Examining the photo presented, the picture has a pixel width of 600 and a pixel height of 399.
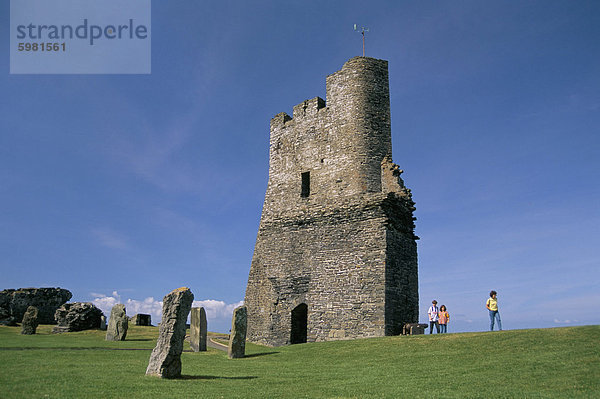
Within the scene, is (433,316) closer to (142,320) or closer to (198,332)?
(198,332)

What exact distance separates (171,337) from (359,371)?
468 cm

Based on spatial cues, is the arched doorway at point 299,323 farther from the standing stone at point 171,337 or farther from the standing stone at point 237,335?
the standing stone at point 171,337

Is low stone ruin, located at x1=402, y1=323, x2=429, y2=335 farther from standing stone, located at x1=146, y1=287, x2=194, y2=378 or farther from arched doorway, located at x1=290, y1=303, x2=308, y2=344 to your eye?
standing stone, located at x1=146, y1=287, x2=194, y2=378

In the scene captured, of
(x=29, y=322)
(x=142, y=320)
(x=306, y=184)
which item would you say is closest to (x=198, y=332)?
(x=306, y=184)

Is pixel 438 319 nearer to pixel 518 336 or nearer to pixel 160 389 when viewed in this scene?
pixel 518 336

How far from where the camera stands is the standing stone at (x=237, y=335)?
15.5 metres

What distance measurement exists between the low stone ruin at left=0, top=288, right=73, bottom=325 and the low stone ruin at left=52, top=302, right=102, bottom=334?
22.9 ft

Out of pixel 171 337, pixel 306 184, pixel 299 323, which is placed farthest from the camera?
pixel 306 184

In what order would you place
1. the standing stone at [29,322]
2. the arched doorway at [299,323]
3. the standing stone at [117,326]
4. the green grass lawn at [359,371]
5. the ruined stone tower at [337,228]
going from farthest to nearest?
the standing stone at [29,322], the arched doorway at [299,323], the standing stone at [117,326], the ruined stone tower at [337,228], the green grass lawn at [359,371]

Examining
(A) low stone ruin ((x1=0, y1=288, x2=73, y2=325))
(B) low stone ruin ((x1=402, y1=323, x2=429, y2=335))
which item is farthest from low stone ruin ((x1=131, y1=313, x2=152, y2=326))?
(B) low stone ruin ((x1=402, y1=323, x2=429, y2=335))

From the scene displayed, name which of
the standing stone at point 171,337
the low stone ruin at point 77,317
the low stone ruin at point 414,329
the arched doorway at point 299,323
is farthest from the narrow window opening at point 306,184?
the low stone ruin at point 77,317

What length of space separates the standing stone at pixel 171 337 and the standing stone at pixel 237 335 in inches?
224

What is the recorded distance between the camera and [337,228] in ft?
67.2

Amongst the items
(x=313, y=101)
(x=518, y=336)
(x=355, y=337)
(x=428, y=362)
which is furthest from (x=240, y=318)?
(x=313, y=101)
